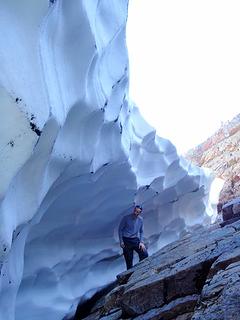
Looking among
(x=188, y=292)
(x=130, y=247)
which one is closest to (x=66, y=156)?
(x=188, y=292)

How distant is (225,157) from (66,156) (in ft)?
40.9

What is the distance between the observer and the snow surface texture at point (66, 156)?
8.87 ft

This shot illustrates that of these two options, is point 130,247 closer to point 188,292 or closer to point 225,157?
point 188,292

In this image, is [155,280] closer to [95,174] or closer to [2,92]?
[95,174]

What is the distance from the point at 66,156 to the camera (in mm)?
3738

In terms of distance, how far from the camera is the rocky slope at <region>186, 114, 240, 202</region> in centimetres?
1321

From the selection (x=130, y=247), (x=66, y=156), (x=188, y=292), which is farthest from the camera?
(x=130, y=247)

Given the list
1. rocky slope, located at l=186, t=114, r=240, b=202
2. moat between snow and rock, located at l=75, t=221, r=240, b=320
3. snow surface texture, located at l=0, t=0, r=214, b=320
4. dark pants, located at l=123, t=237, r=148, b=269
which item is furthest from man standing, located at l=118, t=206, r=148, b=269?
rocky slope, located at l=186, t=114, r=240, b=202

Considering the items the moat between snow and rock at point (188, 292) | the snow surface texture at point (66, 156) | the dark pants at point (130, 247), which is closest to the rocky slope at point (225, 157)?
the snow surface texture at point (66, 156)

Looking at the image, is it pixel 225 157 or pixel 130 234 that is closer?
pixel 130 234

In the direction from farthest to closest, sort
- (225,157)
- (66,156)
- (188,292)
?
(225,157)
(66,156)
(188,292)

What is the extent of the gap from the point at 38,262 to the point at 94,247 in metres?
1.61

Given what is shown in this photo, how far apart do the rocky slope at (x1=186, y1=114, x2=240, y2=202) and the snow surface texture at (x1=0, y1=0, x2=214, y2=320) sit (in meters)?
5.40

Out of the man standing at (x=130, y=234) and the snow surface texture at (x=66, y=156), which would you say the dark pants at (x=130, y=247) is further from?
the snow surface texture at (x=66, y=156)
